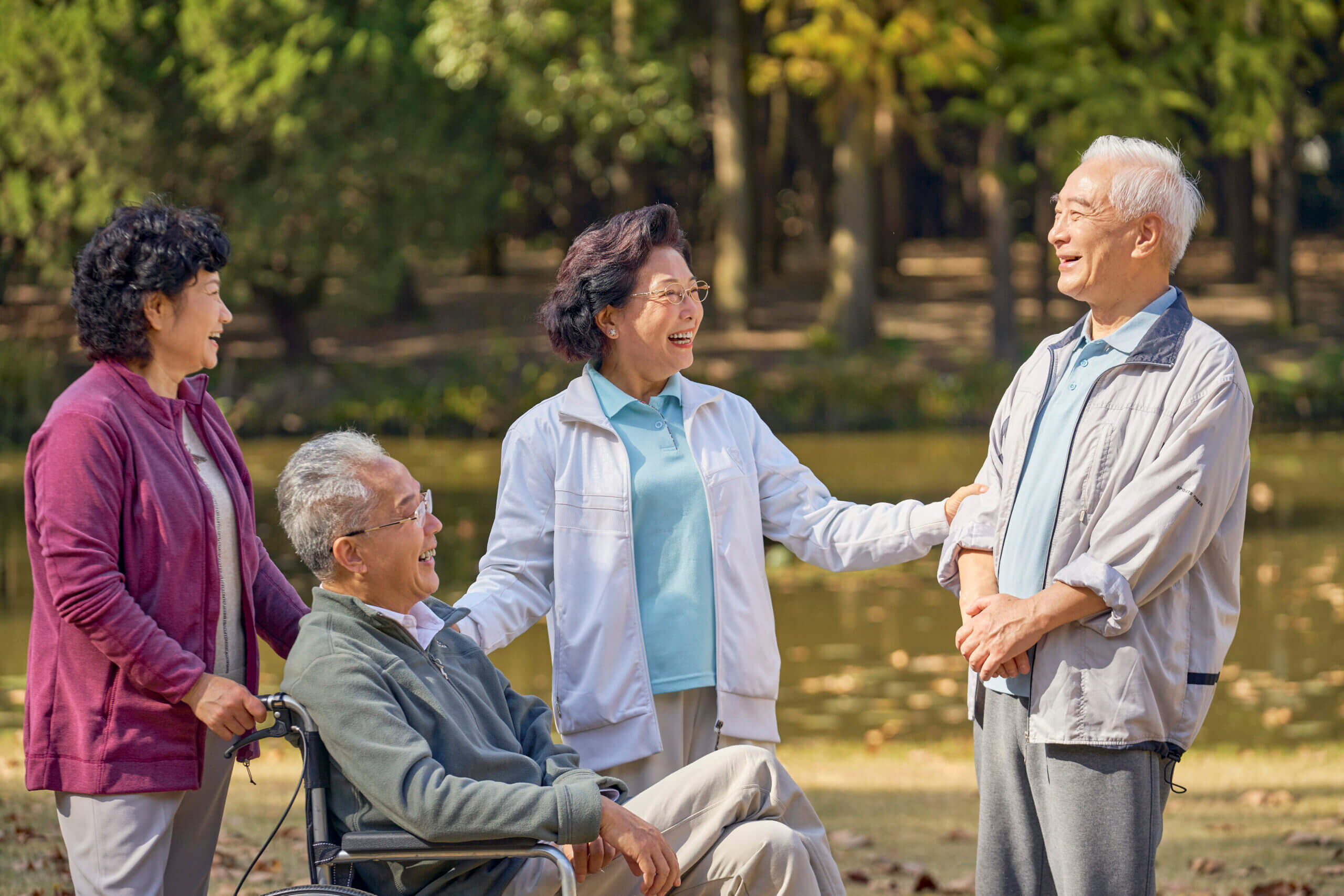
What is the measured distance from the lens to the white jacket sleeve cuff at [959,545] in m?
3.11

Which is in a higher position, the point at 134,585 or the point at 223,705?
the point at 134,585

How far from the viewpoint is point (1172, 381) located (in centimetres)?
283

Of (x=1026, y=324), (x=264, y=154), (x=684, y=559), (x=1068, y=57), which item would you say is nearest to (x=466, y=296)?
(x=264, y=154)

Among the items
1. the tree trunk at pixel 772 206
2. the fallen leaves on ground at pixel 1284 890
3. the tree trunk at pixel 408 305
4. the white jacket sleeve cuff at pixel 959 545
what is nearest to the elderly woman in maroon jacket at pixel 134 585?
the white jacket sleeve cuff at pixel 959 545

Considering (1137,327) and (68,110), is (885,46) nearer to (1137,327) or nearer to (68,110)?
(68,110)

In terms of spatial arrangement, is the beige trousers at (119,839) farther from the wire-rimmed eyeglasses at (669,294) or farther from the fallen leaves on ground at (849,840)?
the fallen leaves on ground at (849,840)

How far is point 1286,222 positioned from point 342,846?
22475mm

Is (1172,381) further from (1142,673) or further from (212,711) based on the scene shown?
(212,711)

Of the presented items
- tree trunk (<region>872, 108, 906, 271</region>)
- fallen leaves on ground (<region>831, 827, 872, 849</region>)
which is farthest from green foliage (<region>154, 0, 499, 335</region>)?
fallen leaves on ground (<region>831, 827, 872, 849</region>)

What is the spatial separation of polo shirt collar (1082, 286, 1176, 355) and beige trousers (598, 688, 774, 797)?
3.41 feet

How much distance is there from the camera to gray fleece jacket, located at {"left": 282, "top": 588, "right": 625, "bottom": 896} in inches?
104

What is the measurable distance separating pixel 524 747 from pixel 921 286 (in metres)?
24.9

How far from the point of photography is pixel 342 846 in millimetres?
2652

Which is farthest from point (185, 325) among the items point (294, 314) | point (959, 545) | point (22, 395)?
point (294, 314)
